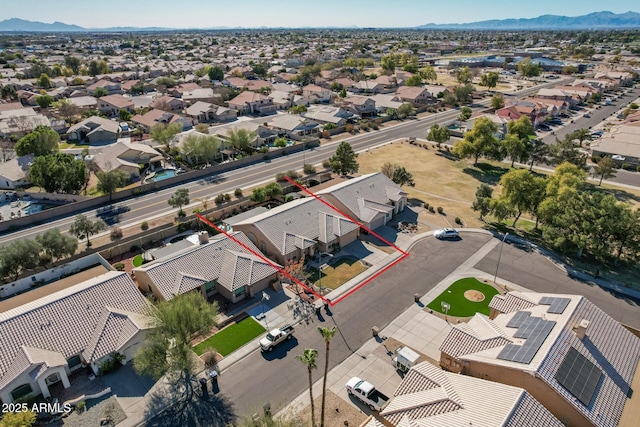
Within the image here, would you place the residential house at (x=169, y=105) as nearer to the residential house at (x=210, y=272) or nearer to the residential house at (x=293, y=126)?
the residential house at (x=293, y=126)

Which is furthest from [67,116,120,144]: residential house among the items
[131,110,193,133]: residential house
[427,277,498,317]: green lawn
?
[427,277,498,317]: green lawn

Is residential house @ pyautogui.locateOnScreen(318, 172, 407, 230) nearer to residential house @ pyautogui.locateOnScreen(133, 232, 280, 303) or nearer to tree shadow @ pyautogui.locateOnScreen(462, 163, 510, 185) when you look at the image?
residential house @ pyautogui.locateOnScreen(133, 232, 280, 303)

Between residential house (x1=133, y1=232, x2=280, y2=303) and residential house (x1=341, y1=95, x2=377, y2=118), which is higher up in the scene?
residential house (x1=341, y1=95, x2=377, y2=118)

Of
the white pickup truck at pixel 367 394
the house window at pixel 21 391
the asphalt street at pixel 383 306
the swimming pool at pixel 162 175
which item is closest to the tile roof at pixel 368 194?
the asphalt street at pixel 383 306

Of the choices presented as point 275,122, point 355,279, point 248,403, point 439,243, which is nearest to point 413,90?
point 275,122

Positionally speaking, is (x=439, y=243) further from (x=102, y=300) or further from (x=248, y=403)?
(x=102, y=300)
